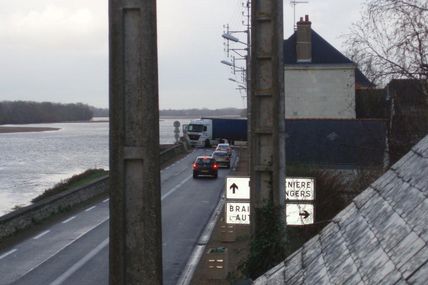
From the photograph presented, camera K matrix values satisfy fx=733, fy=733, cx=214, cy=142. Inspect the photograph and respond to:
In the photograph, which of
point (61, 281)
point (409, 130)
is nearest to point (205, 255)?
point (61, 281)

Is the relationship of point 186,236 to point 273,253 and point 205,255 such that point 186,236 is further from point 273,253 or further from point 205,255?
point 273,253

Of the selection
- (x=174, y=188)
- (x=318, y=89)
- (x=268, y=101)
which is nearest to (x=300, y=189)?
(x=268, y=101)

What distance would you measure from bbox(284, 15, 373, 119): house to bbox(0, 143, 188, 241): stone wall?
1646cm

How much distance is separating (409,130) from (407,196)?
12.9m

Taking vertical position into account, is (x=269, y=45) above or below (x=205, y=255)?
above

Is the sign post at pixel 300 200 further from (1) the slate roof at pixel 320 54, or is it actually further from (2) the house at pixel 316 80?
(1) the slate roof at pixel 320 54

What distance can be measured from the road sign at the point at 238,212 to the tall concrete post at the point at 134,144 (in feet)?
25.1

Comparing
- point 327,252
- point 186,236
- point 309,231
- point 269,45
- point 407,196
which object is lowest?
point 186,236

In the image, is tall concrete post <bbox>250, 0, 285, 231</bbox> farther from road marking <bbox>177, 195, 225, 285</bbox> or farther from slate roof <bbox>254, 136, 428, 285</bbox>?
road marking <bbox>177, 195, 225, 285</bbox>

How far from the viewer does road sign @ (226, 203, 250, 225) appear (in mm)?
12055

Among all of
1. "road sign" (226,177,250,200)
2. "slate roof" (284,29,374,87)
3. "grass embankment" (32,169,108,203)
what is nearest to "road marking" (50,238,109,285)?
"road sign" (226,177,250,200)

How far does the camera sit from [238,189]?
12117 millimetres

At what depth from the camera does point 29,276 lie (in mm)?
18469

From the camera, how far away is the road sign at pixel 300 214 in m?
11.6
